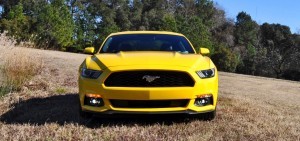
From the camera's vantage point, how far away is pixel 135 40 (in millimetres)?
7094

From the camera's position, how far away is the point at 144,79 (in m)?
5.38

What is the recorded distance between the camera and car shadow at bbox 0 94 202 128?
5914 millimetres

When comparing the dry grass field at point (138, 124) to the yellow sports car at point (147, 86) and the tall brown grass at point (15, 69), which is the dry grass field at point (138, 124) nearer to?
the yellow sports car at point (147, 86)

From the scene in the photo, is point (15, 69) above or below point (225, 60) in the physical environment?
above

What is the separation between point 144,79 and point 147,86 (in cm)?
9

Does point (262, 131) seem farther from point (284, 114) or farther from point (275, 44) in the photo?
point (275, 44)

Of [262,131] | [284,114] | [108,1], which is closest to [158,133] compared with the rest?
[262,131]

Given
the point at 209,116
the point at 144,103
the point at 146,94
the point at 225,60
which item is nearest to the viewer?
the point at 146,94

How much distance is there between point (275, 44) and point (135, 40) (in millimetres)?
84967

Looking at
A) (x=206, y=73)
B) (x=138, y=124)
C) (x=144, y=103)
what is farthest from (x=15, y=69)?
(x=206, y=73)

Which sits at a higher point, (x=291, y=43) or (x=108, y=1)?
(x=108, y=1)

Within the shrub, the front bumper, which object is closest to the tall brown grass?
the front bumper

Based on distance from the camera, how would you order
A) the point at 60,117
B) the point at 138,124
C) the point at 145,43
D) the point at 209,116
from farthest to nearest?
the point at 145,43 < the point at 60,117 < the point at 209,116 < the point at 138,124

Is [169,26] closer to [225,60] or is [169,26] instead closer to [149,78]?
[225,60]
